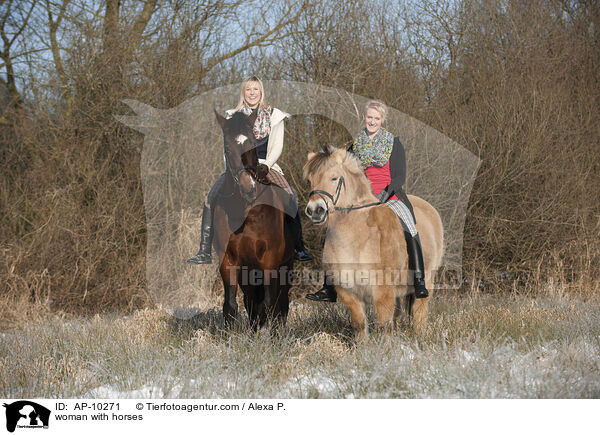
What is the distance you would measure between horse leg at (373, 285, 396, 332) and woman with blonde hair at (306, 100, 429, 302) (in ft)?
1.52

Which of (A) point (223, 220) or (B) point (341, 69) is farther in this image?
(B) point (341, 69)

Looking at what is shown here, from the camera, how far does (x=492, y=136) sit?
8.08 meters

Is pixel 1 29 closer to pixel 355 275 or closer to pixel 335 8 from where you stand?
pixel 335 8

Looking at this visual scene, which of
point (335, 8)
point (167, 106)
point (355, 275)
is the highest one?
point (335, 8)

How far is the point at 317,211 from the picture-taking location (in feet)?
13.1

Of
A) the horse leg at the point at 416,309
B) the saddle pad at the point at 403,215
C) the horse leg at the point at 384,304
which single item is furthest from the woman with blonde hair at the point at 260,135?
the horse leg at the point at 416,309

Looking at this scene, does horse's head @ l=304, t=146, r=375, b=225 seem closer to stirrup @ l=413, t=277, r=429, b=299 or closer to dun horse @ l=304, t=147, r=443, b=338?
dun horse @ l=304, t=147, r=443, b=338

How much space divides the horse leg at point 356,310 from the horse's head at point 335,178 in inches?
29.1

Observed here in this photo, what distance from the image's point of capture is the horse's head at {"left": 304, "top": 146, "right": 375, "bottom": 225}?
425cm

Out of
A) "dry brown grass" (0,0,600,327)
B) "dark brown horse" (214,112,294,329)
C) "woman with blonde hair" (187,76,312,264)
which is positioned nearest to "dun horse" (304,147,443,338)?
"dark brown horse" (214,112,294,329)

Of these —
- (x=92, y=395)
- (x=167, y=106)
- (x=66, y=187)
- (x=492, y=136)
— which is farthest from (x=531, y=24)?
(x=92, y=395)
